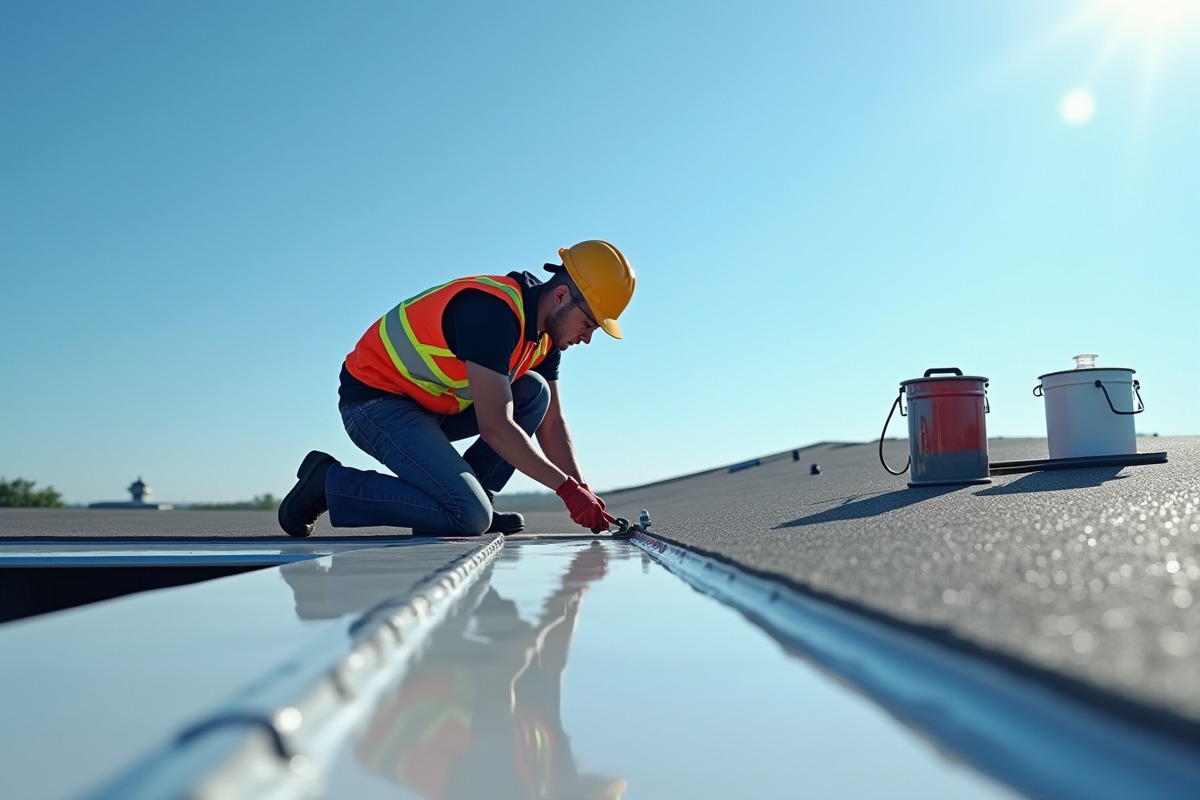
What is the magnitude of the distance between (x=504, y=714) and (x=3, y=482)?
2377 centimetres

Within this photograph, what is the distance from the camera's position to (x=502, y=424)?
288 cm

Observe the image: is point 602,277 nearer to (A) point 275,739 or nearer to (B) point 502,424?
(B) point 502,424

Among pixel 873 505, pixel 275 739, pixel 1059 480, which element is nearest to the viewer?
pixel 275 739

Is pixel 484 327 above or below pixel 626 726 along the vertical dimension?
above

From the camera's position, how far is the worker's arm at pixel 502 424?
287 cm

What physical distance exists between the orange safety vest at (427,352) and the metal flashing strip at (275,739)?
2212 millimetres

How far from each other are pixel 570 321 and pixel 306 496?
116 centimetres

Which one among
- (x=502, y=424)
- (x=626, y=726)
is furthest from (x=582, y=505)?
(x=626, y=726)

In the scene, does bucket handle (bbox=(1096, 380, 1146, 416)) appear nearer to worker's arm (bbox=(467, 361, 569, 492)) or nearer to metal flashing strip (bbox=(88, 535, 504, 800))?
worker's arm (bbox=(467, 361, 569, 492))

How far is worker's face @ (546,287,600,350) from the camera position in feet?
10.4

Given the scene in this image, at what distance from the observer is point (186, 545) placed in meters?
2.78

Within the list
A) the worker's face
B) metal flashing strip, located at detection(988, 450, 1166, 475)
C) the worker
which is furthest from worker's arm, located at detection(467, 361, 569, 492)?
metal flashing strip, located at detection(988, 450, 1166, 475)

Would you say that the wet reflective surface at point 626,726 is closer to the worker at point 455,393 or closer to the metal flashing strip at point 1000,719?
the metal flashing strip at point 1000,719

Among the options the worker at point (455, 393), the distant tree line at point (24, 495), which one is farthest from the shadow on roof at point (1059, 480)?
the distant tree line at point (24, 495)
